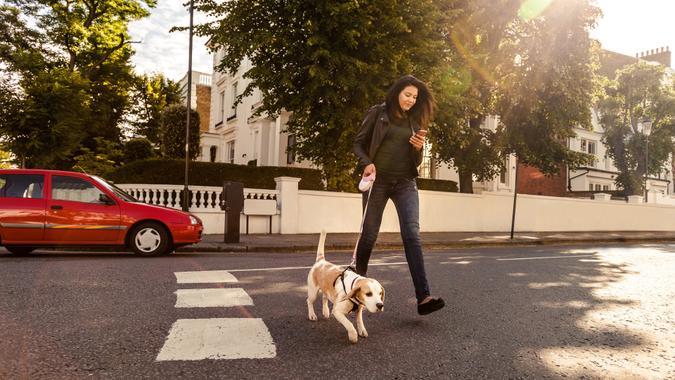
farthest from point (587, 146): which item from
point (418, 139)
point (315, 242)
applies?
point (418, 139)

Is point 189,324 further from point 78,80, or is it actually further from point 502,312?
point 78,80

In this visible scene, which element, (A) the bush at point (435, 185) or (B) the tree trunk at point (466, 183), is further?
(A) the bush at point (435, 185)

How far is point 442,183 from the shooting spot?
24391 millimetres

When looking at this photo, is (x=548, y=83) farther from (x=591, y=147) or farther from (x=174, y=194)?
(x=591, y=147)

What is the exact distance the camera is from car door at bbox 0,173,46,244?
29.1 ft

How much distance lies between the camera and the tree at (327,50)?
13547 mm

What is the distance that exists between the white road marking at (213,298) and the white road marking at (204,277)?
641 mm

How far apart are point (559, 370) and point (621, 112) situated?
43700 mm

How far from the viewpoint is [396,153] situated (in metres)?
4.53

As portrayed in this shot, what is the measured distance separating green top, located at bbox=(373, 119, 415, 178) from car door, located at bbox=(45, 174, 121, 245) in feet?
21.6

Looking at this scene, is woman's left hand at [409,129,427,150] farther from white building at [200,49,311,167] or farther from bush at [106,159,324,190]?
white building at [200,49,311,167]

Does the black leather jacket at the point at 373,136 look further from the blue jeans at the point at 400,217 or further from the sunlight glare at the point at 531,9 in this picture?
the sunlight glare at the point at 531,9

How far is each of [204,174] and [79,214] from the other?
9.58 m

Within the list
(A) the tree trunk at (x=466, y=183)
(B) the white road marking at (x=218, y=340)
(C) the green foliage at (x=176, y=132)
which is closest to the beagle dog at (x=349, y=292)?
(B) the white road marking at (x=218, y=340)
